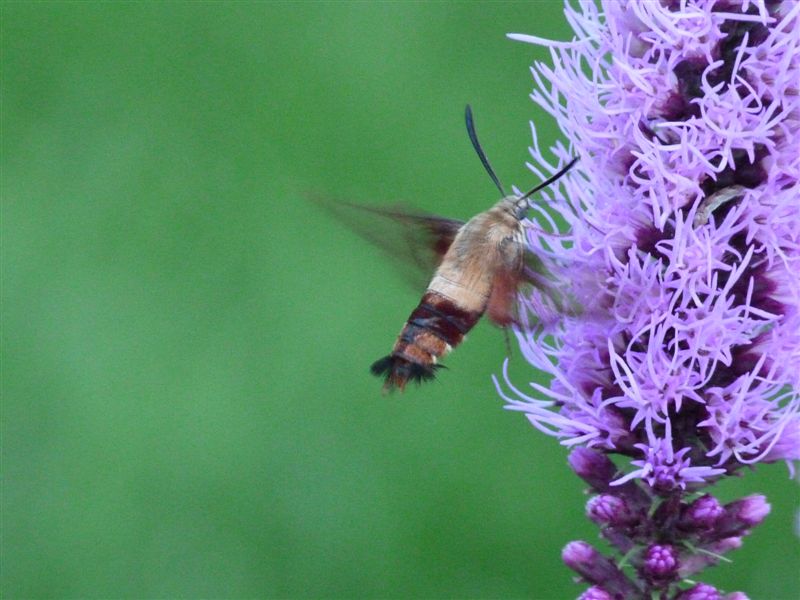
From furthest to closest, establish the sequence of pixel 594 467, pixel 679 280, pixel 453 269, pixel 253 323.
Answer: pixel 253 323, pixel 453 269, pixel 594 467, pixel 679 280

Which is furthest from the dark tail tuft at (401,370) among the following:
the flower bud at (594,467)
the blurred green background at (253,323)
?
the blurred green background at (253,323)

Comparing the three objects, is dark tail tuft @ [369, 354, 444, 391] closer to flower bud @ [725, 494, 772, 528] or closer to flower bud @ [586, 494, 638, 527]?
flower bud @ [586, 494, 638, 527]

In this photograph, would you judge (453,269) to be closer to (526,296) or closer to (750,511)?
(526,296)

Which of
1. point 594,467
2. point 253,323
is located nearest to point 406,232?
point 594,467

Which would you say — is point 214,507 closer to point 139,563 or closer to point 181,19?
point 139,563

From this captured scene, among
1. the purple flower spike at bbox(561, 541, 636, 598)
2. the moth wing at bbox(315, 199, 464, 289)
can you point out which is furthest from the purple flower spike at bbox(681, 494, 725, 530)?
the moth wing at bbox(315, 199, 464, 289)
